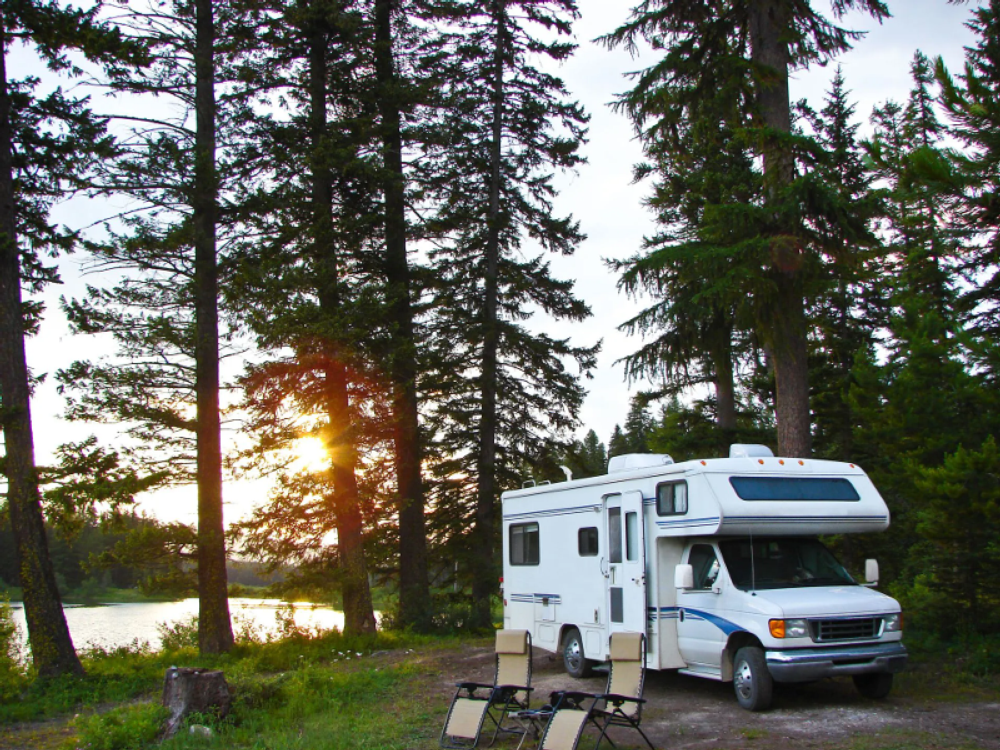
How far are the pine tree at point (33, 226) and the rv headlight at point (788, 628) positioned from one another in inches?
420

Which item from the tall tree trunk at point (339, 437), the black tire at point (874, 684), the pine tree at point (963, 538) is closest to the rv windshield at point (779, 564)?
the black tire at point (874, 684)

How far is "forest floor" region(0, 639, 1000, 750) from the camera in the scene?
8375 mm

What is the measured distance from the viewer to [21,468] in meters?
13.8

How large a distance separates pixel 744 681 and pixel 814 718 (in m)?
0.86

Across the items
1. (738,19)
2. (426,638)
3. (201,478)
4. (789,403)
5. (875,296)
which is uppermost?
(738,19)

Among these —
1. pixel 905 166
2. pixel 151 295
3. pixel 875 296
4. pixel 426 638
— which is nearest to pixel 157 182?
pixel 151 295

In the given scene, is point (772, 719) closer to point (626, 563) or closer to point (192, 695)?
point (626, 563)

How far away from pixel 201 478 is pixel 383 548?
18.4 ft

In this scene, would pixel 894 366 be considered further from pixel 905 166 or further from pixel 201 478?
pixel 201 478

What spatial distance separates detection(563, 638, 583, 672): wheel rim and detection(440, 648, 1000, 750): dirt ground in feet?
1.50

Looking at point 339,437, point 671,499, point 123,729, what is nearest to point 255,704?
point 123,729

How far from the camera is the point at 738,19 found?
16.6 metres

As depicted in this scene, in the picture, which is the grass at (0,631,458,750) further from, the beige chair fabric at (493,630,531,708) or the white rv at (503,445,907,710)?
the white rv at (503,445,907,710)

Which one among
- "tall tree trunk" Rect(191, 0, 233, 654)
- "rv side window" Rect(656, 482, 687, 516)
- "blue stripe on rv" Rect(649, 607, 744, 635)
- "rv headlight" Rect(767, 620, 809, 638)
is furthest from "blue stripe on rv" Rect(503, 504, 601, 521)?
"tall tree trunk" Rect(191, 0, 233, 654)
